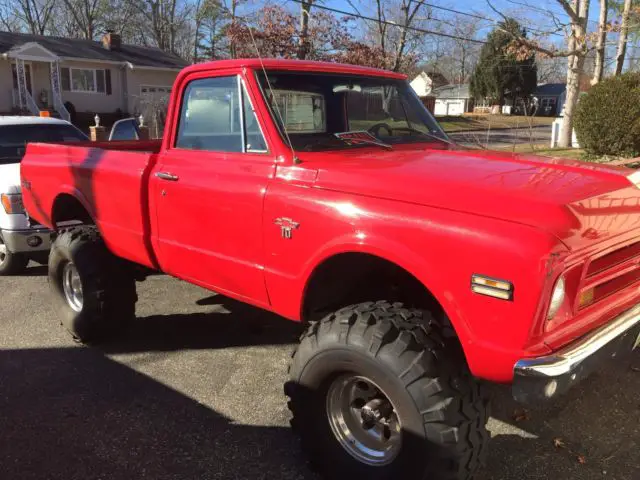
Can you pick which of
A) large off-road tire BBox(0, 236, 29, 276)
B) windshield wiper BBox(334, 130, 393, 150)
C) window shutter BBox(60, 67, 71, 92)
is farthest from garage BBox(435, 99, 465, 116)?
windshield wiper BBox(334, 130, 393, 150)

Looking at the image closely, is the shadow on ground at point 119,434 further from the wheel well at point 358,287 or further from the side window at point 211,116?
the side window at point 211,116

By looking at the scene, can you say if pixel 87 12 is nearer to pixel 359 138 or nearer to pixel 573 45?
pixel 573 45

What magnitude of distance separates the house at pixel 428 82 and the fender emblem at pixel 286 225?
58441 mm

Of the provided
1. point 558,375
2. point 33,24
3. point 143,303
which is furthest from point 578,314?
point 33,24

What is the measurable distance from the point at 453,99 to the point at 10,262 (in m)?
61.8

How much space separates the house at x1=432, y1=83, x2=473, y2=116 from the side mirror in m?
56.0

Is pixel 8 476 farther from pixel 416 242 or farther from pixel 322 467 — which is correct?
pixel 416 242

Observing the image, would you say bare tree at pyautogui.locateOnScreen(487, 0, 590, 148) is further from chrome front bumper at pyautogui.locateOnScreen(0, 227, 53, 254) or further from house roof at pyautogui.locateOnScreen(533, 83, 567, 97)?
house roof at pyautogui.locateOnScreen(533, 83, 567, 97)

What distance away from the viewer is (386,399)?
8.91 ft

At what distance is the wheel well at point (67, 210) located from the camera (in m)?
Answer: 4.86

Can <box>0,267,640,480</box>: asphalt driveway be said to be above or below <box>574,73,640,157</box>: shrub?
below

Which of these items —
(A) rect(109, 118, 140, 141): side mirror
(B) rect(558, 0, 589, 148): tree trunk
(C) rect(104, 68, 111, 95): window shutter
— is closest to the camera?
(A) rect(109, 118, 140, 141): side mirror

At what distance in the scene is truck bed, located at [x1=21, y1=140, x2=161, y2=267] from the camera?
3.91m

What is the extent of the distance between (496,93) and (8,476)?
189 ft
